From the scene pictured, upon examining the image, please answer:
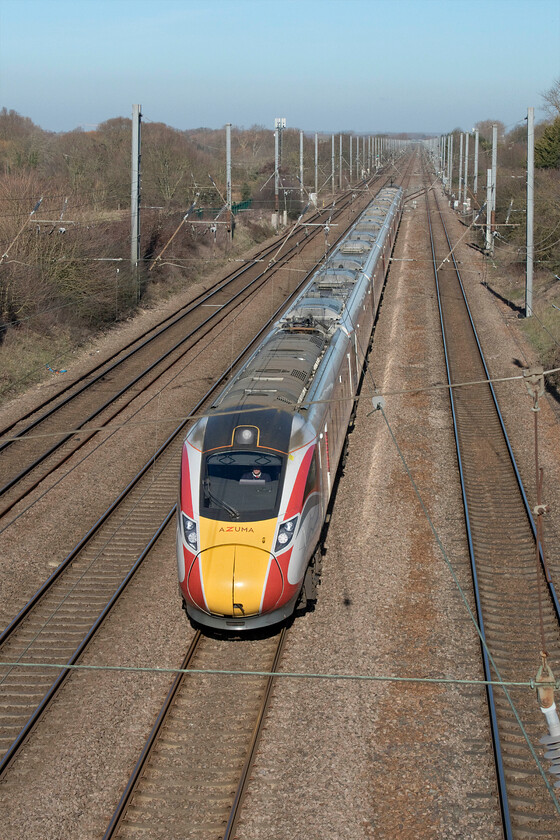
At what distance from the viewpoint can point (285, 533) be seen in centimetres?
1025

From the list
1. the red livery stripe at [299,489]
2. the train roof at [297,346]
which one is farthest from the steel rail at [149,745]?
the train roof at [297,346]

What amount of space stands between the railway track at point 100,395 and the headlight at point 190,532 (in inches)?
67.9

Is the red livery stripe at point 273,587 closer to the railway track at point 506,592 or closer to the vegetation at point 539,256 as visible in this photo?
the railway track at point 506,592

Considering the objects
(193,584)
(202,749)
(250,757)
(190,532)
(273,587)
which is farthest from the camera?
(190,532)

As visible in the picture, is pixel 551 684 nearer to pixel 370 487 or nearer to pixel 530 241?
pixel 370 487

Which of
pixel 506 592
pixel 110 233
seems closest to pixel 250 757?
pixel 506 592

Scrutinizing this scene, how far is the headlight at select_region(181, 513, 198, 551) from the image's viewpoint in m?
10.3

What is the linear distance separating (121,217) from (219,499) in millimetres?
→ 28781

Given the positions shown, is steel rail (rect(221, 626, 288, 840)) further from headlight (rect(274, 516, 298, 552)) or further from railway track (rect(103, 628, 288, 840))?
headlight (rect(274, 516, 298, 552))

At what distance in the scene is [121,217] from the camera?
1447 inches

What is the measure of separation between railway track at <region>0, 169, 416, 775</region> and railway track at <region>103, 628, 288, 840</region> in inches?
59.6

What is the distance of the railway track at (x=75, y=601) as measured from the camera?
9.84 meters

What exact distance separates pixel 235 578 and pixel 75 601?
3359mm

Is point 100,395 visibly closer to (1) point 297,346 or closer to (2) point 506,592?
(1) point 297,346
